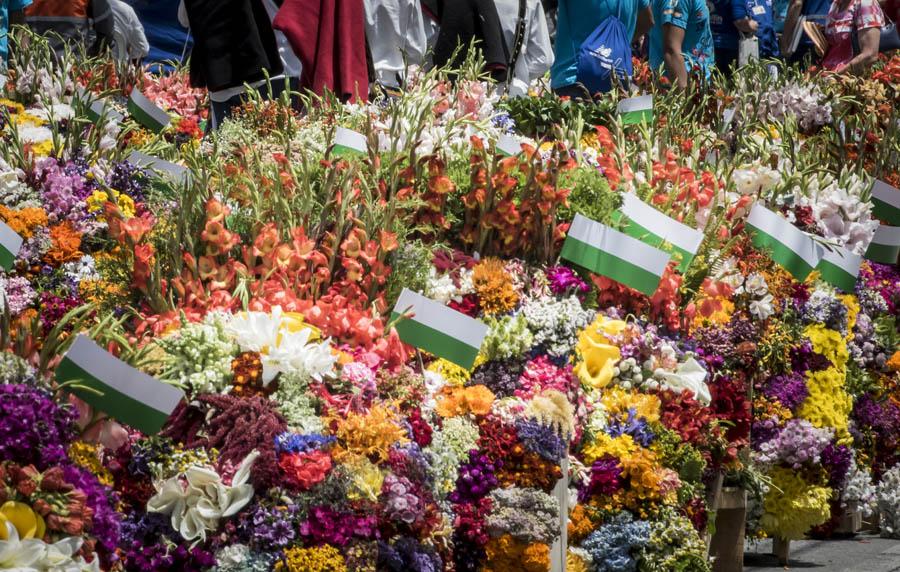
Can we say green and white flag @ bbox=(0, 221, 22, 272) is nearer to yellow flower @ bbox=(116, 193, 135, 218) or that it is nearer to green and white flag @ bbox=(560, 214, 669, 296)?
yellow flower @ bbox=(116, 193, 135, 218)

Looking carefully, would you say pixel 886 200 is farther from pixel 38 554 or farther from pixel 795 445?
pixel 38 554

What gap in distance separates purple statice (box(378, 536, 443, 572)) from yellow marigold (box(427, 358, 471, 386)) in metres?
0.55

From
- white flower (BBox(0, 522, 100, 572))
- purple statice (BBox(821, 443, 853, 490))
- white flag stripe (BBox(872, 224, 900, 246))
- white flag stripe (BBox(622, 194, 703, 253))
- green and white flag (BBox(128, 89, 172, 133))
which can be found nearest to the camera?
white flower (BBox(0, 522, 100, 572))

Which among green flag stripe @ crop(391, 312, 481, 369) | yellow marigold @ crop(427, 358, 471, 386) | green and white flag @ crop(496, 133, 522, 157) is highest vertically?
green and white flag @ crop(496, 133, 522, 157)

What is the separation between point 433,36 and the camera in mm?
7484

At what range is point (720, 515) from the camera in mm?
4191

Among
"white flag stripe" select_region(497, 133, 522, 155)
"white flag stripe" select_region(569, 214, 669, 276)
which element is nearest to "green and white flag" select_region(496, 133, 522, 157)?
"white flag stripe" select_region(497, 133, 522, 155)

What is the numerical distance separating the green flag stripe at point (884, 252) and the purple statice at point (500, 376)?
2.12 metres

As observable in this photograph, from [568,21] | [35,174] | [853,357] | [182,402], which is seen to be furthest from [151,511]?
[568,21]

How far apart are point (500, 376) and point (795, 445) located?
55.7 inches

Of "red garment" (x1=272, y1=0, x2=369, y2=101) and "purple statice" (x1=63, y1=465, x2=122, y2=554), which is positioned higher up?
"red garment" (x1=272, y1=0, x2=369, y2=101)

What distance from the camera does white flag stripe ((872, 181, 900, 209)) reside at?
507 centimetres

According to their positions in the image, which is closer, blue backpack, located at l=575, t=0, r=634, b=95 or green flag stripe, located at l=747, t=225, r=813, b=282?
green flag stripe, located at l=747, t=225, r=813, b=282

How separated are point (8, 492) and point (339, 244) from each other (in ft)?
4.54
